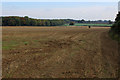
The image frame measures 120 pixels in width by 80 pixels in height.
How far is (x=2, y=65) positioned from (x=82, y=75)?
431 centimetres

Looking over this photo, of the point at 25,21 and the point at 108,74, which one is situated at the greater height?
the point at 25,21

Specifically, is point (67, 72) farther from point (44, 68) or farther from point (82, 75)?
point (44, 68)

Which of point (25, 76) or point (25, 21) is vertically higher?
point (25, 21)

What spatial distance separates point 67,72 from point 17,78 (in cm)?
221

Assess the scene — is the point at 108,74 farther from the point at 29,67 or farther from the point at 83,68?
the point at 29,67

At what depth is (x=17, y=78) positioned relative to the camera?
6160 mm

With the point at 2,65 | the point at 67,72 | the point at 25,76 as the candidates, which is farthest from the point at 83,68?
the point at 2,65

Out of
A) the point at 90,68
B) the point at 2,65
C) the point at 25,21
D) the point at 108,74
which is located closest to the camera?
the point at 108,74

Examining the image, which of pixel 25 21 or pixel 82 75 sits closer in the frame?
pixel 82 75

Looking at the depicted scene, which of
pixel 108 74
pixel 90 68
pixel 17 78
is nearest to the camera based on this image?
pixel 17 78

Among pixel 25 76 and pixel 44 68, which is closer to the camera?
pixel 25 76

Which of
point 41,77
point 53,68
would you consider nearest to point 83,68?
point 53,68

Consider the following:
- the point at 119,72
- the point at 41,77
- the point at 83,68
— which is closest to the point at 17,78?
the point at 41,77

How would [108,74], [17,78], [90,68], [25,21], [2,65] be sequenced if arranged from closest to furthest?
[17,78] < [108,74] < [90,68] < [2,65] < [25,21]
